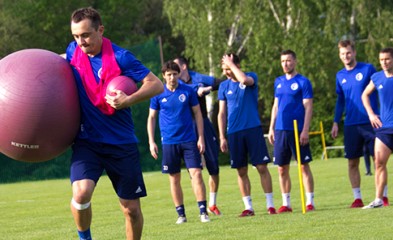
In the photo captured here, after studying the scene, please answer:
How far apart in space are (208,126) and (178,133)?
1.65 m

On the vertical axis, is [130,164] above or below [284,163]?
above

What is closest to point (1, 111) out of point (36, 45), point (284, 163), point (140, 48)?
point (284, 163)

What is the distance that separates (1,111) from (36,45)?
3888 cm

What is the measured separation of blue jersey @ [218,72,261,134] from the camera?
13.0m

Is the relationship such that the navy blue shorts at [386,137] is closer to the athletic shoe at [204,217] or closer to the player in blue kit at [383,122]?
the player in blue kit at [383,122]

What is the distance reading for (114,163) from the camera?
309 inches

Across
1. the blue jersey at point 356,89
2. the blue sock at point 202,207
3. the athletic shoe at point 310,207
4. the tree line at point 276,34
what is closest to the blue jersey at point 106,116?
the blue sock at point 202,207

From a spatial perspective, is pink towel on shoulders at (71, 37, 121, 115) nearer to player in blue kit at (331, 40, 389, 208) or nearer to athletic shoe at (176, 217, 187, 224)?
athletic shoe at (176, 217, 187, 224)

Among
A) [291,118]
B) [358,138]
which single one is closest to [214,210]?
[291,118]

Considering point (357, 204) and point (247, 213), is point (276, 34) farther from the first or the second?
point (247, 213)

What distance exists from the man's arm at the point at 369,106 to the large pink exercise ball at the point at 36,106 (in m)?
5.88

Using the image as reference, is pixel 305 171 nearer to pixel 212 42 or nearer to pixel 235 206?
pixel 235 206

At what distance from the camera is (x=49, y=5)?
47.7 m

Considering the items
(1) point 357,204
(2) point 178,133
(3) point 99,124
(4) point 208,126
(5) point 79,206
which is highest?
(3) point 99,124
